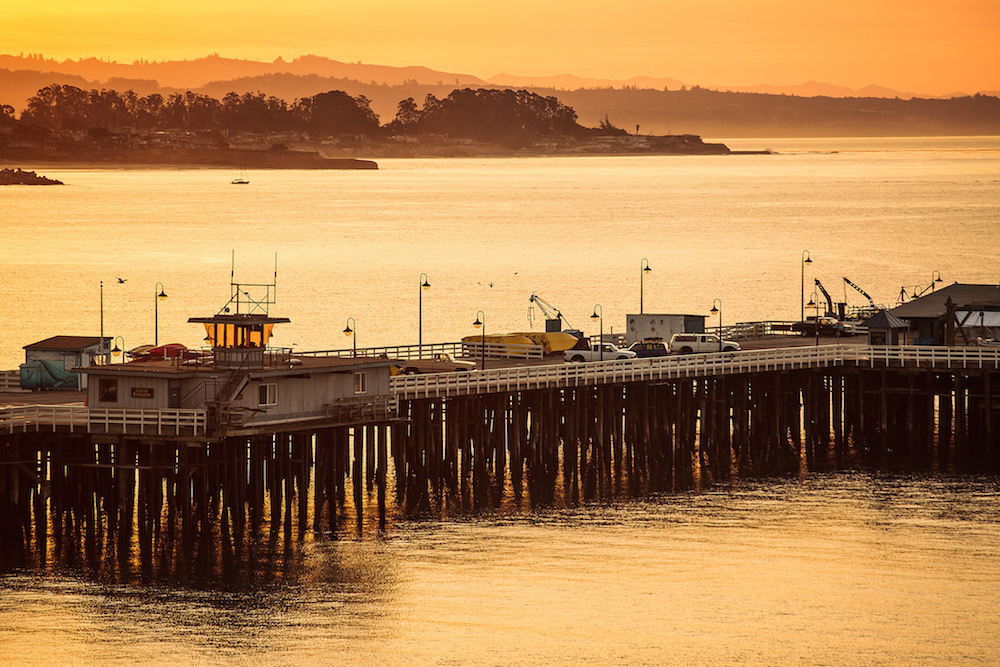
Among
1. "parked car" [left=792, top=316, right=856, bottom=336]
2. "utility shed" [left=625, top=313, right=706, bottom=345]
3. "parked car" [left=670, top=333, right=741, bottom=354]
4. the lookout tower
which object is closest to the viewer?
the lookout tower

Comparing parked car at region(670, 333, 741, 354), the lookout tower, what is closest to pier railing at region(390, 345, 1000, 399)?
parked car at region(670, 333, 741, 354)

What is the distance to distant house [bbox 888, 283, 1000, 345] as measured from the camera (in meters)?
80.3

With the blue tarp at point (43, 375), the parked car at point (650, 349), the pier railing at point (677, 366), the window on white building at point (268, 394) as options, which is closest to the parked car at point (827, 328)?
the pier railing at point (677, 366)

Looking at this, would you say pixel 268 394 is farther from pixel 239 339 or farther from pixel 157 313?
pixel 157 313

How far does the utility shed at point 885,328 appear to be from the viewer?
259ft

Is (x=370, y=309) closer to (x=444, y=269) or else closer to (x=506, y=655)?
(x=444, y=269)

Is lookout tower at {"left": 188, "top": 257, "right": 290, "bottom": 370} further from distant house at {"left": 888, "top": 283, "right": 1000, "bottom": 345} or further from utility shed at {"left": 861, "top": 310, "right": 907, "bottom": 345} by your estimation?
distant house at {"left": 888, "top": 283, "right": 1000, "bottom": 345}

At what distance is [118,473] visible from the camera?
2218 inches

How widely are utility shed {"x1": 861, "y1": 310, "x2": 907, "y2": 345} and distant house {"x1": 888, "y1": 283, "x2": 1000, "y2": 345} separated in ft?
5.86

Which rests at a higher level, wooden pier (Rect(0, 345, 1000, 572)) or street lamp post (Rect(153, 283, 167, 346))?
street lamp post (Rect(153, 283, 167, 346))

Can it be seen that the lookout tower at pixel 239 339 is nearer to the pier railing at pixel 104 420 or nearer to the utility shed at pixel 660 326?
the pier railing at pixel 104 420

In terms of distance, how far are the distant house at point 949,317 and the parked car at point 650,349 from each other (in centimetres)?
1130

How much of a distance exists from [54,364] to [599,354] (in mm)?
23917

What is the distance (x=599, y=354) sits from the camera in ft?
251
